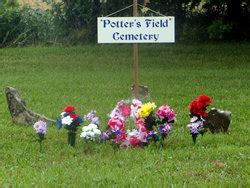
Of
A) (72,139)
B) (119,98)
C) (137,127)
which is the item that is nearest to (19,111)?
(72,139)

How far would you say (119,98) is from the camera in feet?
37.3

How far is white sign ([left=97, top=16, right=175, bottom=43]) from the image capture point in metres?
9.16

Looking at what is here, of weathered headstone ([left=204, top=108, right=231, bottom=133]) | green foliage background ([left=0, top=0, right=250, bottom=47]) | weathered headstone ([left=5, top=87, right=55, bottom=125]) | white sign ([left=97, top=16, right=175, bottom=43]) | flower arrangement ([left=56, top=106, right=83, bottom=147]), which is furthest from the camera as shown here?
green foliage background ([left=0, top=0, right=250, bottom=47])

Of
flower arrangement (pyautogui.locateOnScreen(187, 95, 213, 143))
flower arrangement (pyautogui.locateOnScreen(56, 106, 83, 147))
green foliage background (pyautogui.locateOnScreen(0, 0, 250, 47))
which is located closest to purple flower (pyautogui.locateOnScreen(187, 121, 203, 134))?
flower arrangement (pyautogui.locateOnScreen(187, 95, 213, 143))

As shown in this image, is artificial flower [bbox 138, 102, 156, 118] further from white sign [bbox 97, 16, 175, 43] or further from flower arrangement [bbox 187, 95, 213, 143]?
white sign [bbox 97, 16, 175, 43]

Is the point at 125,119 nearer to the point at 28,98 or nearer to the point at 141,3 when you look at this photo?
the point at 28,98

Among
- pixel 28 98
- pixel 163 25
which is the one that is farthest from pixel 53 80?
pixel 163 25

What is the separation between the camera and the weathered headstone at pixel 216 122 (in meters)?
8.29

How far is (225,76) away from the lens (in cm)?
1419

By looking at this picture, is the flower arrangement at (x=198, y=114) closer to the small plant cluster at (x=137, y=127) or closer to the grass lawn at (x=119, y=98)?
the small plant cluster at (x=137, y=127)

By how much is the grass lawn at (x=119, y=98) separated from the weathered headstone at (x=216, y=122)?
16cm

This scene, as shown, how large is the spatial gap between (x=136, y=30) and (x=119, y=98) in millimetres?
2374

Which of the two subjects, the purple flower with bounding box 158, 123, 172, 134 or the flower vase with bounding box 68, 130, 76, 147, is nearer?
the purple flower with bounding box 158, 123, 172, 134

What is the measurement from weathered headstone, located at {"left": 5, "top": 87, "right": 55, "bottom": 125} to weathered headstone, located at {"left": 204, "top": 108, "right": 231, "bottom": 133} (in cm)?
218
